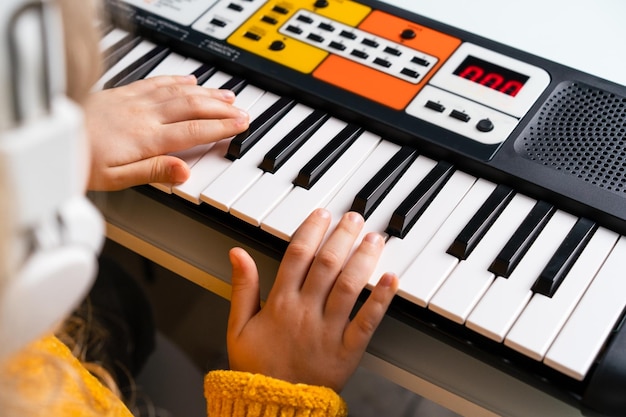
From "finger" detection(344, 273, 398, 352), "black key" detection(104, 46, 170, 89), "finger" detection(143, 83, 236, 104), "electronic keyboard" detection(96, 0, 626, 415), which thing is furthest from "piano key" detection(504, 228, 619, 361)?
"black key" detection(104, 46, 170, 89)

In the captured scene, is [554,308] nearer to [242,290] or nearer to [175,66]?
[242,290]

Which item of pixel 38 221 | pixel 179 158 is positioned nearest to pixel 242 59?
pixel 179 158

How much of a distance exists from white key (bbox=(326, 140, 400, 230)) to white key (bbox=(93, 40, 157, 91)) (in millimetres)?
343

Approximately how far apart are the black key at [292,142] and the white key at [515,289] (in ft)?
0.92

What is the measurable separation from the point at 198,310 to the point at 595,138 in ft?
2.86

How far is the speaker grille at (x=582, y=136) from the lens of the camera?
0.88m

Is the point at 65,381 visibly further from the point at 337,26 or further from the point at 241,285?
the point at 337,26

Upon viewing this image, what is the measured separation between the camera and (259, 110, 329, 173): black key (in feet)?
2.97

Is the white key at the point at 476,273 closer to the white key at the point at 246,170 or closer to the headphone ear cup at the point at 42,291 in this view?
the white key at the point at 246,170

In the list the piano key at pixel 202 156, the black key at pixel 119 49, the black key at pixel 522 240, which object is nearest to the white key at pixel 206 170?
the piano key at pixel 202 156

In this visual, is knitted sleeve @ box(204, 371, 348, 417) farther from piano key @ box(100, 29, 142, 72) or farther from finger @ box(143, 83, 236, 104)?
piano key @ box(100, 29, 142, 72)

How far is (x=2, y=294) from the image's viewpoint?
409 millimetres

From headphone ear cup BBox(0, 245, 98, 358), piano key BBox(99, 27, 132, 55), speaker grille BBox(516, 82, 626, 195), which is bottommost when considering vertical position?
headphone ear cup BBox(0, 245, 98, 358)

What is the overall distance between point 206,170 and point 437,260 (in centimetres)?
28
